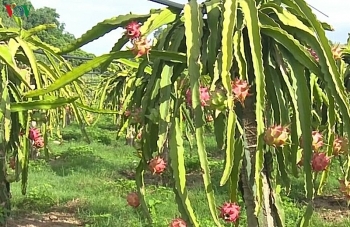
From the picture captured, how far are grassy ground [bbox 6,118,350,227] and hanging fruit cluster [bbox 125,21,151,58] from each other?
233 centimetres

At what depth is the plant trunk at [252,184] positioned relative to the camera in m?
1.63

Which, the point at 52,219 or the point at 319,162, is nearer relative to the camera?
the point at 319,162

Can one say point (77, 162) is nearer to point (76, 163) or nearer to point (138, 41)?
point (76, 163)

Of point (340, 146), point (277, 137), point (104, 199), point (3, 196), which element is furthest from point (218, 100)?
point (104, 199)

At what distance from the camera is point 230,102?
1308mm

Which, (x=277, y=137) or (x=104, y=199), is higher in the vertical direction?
(x=277, y=137)

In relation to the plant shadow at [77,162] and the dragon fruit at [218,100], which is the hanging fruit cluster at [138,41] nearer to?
the dragon fruit at [218,100]

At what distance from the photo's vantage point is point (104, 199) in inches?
200

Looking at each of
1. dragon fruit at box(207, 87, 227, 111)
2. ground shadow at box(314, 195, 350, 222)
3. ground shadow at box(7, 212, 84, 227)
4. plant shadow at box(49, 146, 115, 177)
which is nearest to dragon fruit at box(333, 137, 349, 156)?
dragon fruit at box(207, 87, 227, 111)

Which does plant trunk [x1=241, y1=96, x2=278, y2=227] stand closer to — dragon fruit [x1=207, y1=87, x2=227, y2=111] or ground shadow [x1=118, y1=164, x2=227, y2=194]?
dragon fruit [x1=207, y1=87, x2=227, y2=111]

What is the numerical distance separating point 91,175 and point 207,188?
211 inches

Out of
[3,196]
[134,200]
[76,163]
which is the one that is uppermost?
[134,200]

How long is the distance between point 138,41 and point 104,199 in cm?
377

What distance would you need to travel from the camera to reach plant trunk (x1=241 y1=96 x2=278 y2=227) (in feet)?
5.35
